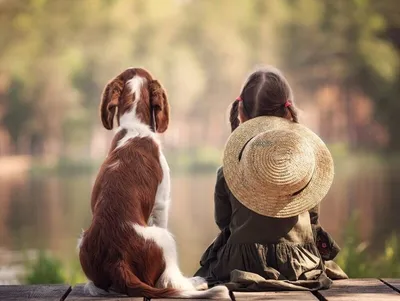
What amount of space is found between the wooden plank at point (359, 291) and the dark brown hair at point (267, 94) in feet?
2.52

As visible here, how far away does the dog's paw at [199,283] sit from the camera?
3.33 meters

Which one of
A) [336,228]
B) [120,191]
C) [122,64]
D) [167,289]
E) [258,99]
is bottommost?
[336,228]

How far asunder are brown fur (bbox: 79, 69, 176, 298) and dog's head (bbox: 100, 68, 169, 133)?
0.31 feet

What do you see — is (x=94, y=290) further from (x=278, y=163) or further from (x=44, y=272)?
(x=44, y=272)

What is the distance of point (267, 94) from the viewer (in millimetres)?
3576

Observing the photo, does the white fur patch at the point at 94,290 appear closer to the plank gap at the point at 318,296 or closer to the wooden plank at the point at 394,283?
the plank gap at the point at 318,296

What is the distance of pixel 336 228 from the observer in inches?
367

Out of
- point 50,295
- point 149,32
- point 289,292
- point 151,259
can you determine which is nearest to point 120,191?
point 151,259

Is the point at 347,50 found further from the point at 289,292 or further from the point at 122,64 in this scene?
the point at 289,292

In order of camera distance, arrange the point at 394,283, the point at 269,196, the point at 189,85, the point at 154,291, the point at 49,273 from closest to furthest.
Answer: the point at 154,291
the point at 269,196
the point at 394,283
the point at 49,273
the point at 189,85

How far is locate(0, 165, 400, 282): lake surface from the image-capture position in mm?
9344

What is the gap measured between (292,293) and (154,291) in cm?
59

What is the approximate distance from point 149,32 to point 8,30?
1.73 m

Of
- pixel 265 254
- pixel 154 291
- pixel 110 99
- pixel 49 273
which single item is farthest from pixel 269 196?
pixel 49 273
